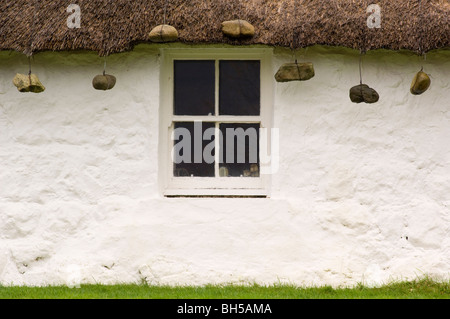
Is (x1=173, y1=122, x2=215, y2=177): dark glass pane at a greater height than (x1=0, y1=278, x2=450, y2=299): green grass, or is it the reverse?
(x1=173, y1=122, x2=215, y2=177): dark glass pane

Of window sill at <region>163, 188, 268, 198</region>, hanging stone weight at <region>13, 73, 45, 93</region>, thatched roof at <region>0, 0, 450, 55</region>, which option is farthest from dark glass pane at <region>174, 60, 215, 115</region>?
hanging stone weight at <region>13, 73, 45, 93</region>

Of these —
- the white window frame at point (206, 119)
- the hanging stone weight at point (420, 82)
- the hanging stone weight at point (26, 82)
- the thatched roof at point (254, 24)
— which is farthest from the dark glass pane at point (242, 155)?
the hanging stone weight at point (26, 82)

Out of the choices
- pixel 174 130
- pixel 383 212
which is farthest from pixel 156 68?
pixel 383 212

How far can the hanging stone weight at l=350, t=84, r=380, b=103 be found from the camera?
5.27 m

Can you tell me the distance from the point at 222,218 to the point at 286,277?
0.68 meters

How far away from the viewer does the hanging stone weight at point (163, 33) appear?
5.12 metres

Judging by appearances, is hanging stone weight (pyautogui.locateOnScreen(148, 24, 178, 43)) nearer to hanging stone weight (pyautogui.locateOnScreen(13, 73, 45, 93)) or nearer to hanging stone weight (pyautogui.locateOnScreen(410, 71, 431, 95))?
hanging stone weight (pyautogui.locateOnScreen(13, 73, 45, 93))

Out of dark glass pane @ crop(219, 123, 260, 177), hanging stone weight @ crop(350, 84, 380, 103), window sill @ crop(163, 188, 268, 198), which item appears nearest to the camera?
hanging stone weight @ crop(350, 84, 380, 103)

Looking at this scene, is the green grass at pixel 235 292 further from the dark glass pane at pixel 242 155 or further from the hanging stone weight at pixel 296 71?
the hanging stone weight at pixel 296 71

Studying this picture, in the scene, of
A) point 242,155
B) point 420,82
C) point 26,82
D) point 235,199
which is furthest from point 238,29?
point 26,82

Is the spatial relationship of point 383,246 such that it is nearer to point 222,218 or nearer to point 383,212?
point 383,212

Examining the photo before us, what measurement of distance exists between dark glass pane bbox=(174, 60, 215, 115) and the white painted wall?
0.84ft

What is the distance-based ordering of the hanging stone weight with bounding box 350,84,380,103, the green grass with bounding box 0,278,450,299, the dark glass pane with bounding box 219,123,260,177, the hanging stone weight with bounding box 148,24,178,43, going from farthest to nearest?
the dark glass pane with bounding box 219,123,260,177 < the hanging stone weight with bounding box 350,84,380,103 < the hanging stone weight with bounding box 148,24,178,43 < the green grass with bounding box 0,278,450,299

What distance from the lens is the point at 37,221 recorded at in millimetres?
5457
